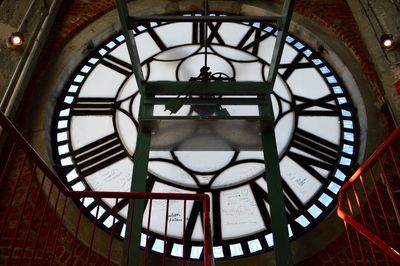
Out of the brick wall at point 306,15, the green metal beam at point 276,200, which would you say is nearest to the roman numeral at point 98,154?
the brick wall at point 306,15

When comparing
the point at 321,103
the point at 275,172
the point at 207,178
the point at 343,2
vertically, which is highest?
the point at 343,2

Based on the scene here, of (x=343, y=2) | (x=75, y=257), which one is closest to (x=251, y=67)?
(x=343, y=2)

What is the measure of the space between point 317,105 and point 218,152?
1258mm

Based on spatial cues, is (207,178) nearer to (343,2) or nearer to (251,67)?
(251,67)

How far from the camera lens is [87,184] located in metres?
3.90

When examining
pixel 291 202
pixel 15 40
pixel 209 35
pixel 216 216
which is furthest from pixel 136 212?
pixel 209 35

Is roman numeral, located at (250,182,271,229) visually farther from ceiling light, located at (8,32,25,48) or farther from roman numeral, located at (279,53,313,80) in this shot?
ceiling light, located at (8,32,25,48)

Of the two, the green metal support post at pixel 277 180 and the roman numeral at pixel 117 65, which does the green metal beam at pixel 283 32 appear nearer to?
the green metal support post at pixel 277 180

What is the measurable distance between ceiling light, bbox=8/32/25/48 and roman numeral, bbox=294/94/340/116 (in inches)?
120

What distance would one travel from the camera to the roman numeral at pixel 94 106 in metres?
4.36

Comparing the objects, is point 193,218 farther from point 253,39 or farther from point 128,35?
point 253,39

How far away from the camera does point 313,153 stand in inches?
160

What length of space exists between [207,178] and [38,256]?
1.62 m

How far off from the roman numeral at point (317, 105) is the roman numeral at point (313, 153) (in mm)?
263
